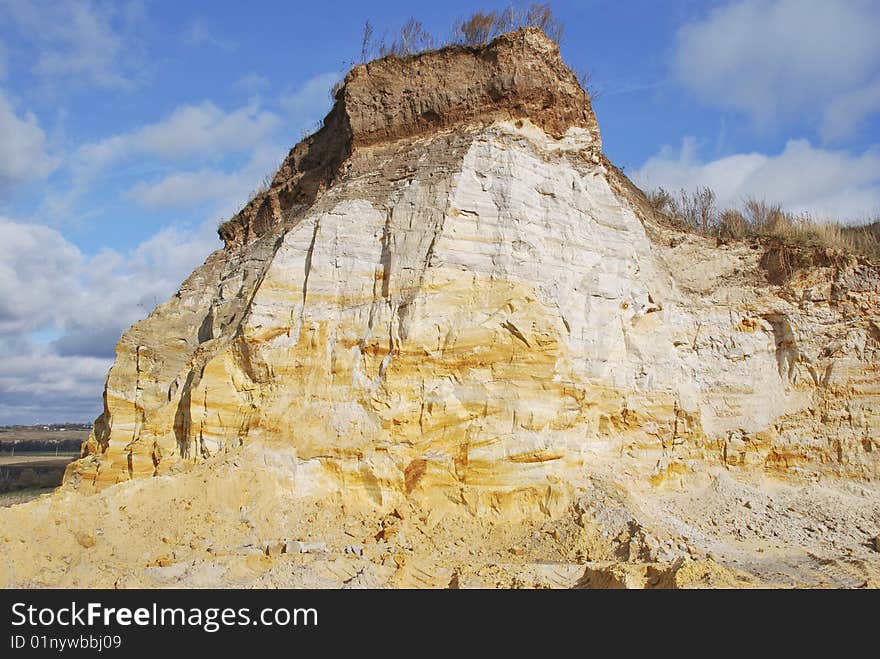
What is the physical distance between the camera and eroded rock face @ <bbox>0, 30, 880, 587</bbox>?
1005cm

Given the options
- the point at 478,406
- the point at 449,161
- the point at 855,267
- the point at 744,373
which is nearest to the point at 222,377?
the point at 478,406

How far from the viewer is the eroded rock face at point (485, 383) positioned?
10055mm

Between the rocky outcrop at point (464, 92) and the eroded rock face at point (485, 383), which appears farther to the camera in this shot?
the rocky outcrop at point (464, 92)

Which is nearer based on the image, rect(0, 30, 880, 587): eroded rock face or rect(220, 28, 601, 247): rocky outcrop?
rect(0, 30, 880, 587): eroded rock face

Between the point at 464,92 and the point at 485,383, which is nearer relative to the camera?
the point at 485,383

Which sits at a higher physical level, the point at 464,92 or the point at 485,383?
the point at 464,92

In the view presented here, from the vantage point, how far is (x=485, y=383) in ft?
37.1

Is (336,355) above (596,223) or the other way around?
the other way around

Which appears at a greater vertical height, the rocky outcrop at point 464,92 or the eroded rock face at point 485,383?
the rocky outcrop at point 464,92

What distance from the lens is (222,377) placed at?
11.6 m

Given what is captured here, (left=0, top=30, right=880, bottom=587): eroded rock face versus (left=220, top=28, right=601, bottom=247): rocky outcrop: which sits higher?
(left=220, top=28, right=601, bottom=247): rocky outcrop
